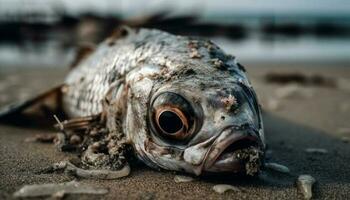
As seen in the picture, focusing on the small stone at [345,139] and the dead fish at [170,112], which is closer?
the dead fish at [170,112]

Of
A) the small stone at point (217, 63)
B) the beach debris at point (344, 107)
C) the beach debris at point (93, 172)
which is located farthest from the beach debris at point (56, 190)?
the beach debris at point (344, 107)

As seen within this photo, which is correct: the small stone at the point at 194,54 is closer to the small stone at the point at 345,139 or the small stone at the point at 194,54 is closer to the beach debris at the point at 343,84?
the small stone at the point at 345,139

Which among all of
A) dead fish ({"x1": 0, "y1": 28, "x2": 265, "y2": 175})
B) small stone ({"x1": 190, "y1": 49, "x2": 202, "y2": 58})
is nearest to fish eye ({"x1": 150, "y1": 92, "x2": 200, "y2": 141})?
dead fish ({"x1": 0, "y1": 28, "x2": 265, "y2": 175})

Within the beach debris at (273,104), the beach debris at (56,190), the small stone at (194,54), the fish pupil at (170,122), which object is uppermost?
the small stone at (194,54)

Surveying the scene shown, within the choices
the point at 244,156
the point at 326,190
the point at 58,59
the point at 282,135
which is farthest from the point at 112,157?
the point at 58,59

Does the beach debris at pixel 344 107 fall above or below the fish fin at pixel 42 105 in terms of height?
below

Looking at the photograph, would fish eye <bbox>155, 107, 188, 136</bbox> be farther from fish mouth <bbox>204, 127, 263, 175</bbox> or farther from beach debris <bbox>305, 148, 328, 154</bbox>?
beach debris <bbox>305, 148, 328, 154</bbox>

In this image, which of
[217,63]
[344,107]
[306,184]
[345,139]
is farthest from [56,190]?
[344,107]
